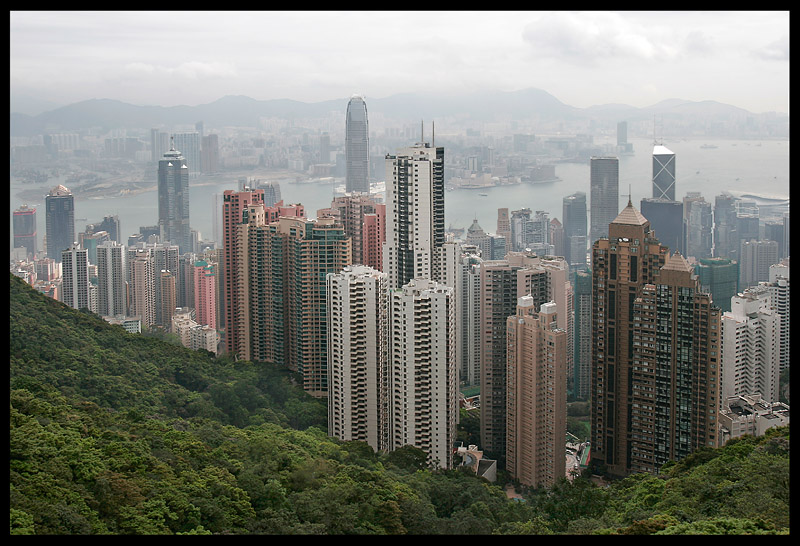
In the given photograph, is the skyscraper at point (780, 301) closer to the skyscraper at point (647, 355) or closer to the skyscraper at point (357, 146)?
the skyscraper at point (647, 355)

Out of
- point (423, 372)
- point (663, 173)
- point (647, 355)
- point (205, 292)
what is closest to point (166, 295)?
point (205, 292)

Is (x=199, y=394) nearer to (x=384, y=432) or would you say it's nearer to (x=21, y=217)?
(x=384, y=432)

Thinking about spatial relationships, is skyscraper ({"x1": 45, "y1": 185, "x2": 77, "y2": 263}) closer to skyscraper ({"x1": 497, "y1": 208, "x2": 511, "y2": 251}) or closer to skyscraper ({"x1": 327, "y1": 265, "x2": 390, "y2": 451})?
skyscraper ({"x1": 327, "y1": 265, "x2": 390, "y2": 451})

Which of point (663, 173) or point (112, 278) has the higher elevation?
point (663, 173)

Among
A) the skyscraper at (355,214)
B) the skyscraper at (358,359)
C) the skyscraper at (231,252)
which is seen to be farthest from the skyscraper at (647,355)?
the skyscraper at (231,252)

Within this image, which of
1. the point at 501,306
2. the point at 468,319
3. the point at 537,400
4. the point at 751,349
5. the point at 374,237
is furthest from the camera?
the point at 374,237

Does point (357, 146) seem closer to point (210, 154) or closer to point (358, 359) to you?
point (210, 154)
